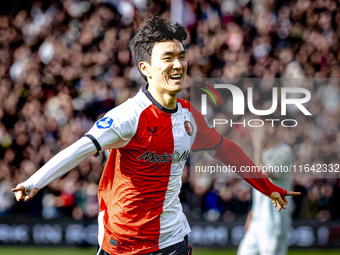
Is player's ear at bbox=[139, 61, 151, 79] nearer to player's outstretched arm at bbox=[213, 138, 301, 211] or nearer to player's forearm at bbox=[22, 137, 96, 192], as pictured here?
player's forearm at bbox=[22, 137, 96, 192]

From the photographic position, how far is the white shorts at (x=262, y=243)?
4.92m

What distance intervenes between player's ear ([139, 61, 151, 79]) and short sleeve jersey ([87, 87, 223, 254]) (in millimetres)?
154

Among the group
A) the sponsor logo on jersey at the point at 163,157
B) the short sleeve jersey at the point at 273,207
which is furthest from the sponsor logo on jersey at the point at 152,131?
the short sleeve jersey at the point at 273,207

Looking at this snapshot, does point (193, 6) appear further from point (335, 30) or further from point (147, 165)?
point (147, 165)

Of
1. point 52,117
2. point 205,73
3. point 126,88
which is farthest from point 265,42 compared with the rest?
point 52,117

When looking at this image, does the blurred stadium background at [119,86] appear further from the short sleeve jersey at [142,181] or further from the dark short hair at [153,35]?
the short sleeve jersey at [142,181]

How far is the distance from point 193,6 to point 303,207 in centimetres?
435

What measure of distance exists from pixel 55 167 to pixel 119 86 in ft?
16.3

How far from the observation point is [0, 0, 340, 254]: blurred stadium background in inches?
257

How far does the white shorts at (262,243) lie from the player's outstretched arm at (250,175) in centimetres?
175

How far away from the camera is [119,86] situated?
7.32 m

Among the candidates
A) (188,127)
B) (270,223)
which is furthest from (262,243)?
(188,127)

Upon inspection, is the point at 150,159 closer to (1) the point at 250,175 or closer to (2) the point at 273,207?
(1) the point at 250,175

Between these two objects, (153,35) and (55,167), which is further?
(153,35)
